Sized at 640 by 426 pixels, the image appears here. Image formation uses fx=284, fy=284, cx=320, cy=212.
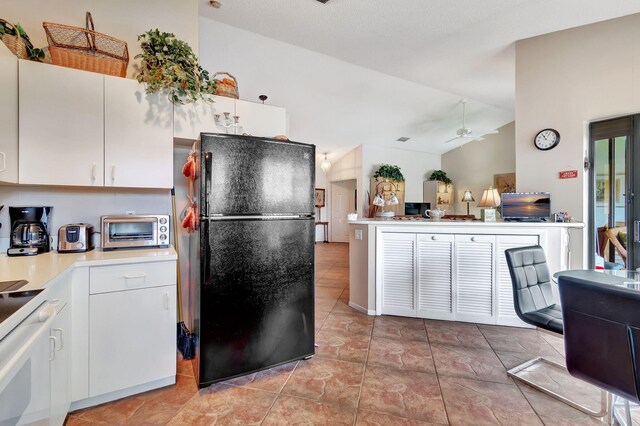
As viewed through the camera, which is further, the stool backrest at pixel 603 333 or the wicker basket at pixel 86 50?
the wicker basket at pixel 86 50

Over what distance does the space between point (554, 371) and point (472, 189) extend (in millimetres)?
6986

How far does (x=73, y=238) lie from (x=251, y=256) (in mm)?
1230

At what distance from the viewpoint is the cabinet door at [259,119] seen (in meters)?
2.48

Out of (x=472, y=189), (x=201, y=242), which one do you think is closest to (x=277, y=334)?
(x=201, y=242)

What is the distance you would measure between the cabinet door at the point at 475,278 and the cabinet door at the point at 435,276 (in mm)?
80

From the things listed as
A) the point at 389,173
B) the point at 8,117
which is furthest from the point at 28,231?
the point at 389,173

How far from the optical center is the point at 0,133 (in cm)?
165

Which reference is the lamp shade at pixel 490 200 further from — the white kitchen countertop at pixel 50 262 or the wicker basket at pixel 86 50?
the wicker basket at pixel 86 50

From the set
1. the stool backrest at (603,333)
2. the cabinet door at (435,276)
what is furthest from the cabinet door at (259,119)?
→ the stool backrest at (603,333)

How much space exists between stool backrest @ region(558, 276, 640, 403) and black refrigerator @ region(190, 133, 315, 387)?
1.51m

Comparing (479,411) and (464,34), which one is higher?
(464,34)

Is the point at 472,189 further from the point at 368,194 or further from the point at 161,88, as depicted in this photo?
the point at 161,88

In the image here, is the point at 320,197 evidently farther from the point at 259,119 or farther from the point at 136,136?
the point at 136,136

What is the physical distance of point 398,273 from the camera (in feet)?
10.2
